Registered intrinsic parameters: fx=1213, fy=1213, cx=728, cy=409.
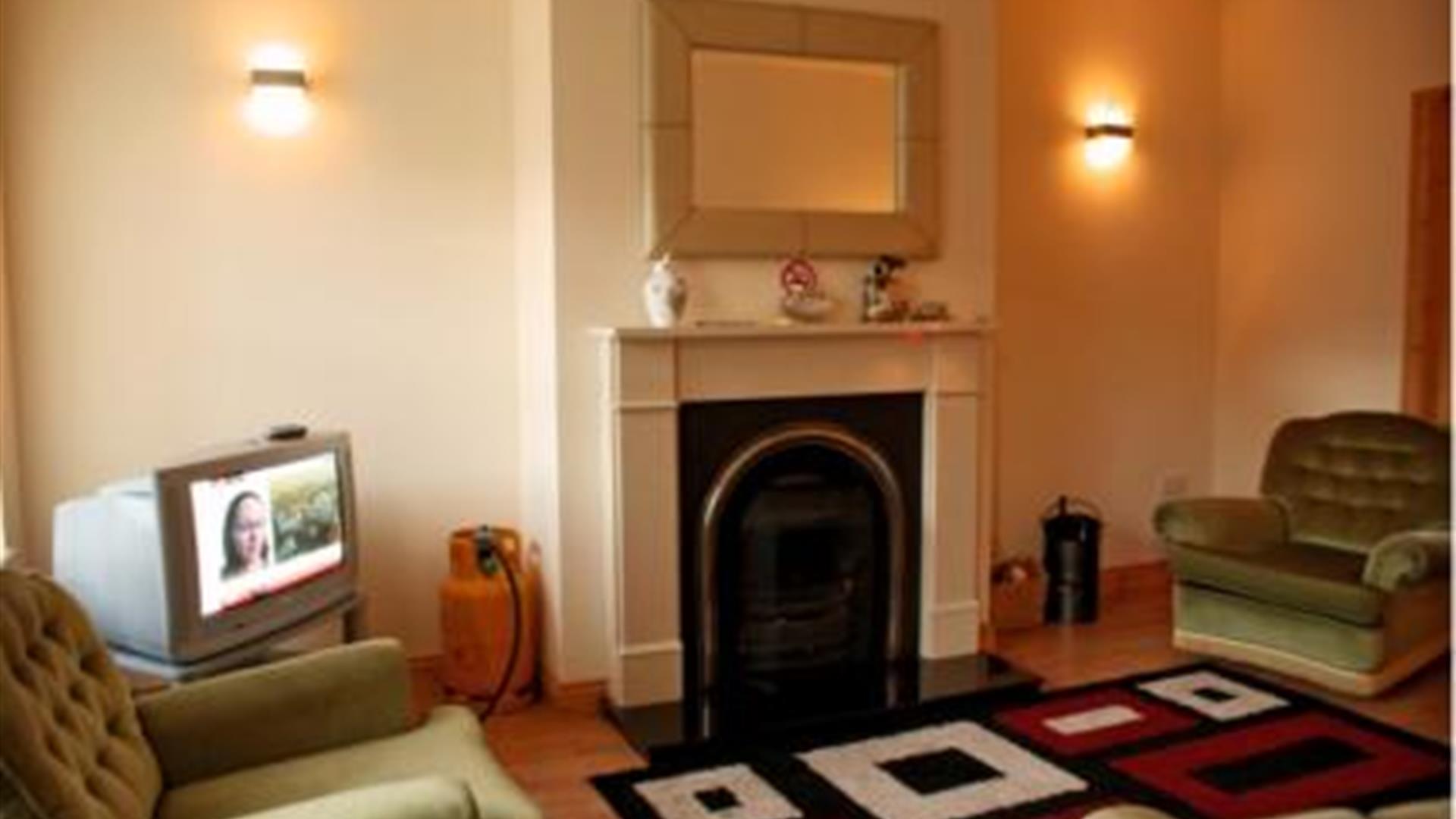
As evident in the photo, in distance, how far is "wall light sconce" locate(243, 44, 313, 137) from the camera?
3.71 metres

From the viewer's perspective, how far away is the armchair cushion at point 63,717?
1789 millimetres

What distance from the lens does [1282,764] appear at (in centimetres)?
338

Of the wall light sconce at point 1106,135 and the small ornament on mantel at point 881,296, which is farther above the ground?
the wall light sconce at point 1106,135

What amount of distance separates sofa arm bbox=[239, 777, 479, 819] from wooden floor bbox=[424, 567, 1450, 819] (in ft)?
3.89

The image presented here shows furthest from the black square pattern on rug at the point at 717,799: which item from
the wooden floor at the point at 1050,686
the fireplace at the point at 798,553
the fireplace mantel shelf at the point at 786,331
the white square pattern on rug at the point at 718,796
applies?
the fireplace mantel shelf at the point at 786,331

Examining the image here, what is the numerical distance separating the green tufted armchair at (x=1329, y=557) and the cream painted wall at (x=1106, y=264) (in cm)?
72

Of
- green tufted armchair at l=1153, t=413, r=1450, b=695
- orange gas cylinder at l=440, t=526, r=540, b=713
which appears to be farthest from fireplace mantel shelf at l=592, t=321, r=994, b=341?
green tufted armchair at l=1153, t=413, r=1450, b=695

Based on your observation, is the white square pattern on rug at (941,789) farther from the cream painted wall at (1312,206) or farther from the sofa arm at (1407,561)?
the cream painted wall at (1312,206)

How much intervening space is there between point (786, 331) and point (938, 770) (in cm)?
140

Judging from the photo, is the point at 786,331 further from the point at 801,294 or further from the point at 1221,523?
the point at 1221,523

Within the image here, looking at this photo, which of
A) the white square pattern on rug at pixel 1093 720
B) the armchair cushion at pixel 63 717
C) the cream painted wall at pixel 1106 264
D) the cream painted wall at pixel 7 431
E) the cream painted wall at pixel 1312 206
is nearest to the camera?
the armchair cushion at pixel 63 717

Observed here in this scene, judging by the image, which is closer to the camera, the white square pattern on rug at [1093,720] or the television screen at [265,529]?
the television screen at [265,529]

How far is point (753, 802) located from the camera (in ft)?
10.4

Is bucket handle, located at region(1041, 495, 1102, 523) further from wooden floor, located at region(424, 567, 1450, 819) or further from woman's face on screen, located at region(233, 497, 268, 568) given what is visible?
woman's face on screen, located at region(233, 497, 268, 568)
